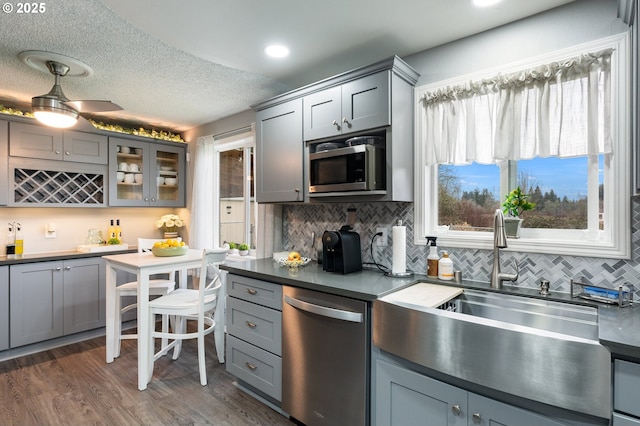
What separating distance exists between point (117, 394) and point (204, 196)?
7.28ft

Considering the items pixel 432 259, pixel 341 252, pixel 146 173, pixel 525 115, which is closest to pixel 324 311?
pixel 341 252

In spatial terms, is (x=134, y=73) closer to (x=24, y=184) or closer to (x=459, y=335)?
(x=24, y=184)

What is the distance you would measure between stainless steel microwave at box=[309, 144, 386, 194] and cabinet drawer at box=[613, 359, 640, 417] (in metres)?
1.36

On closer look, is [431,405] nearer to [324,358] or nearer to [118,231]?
[324,358]

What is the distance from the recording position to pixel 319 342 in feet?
6.16

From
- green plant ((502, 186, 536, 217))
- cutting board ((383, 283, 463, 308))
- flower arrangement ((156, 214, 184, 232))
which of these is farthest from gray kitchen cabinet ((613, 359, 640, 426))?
flower arrangement ((156, 214, 184, 232))

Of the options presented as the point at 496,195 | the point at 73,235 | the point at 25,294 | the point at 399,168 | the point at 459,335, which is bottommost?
the point at 25,294

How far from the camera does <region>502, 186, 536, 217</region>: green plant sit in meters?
1.93

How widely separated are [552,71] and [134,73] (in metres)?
2.87

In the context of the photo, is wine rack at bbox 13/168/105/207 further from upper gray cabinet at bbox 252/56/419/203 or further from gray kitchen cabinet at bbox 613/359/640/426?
gray kitchen cabinet at bbox 613/359/640/426

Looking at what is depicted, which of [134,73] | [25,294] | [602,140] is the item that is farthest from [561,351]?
[25,294]

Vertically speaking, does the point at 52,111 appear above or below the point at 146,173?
above

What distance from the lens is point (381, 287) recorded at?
1829 mm

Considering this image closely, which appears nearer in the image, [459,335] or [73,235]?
[459,335]
